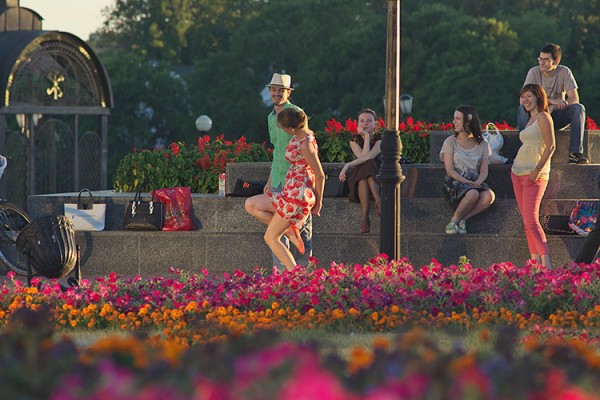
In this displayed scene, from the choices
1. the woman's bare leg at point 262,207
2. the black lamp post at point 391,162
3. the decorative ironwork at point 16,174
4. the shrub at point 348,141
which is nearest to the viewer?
the woman's bare leg at point 262,207

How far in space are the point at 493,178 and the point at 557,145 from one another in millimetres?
1045

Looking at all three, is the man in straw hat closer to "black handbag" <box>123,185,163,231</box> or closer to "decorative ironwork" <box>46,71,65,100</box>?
"black handbag" <box>123,185,163,231</box>

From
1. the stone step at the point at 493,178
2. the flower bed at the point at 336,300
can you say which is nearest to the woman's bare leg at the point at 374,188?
the stone step at the point at 493,178

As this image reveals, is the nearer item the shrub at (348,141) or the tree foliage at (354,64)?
the shrub at (348,141)

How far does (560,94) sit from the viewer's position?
572 inches

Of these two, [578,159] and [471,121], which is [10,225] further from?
[578,159]

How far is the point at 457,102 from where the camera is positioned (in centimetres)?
4703

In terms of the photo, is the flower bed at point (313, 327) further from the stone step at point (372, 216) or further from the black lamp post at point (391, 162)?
the stone step at point (372, 216)

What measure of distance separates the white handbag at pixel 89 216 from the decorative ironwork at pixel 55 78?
15.1 metres

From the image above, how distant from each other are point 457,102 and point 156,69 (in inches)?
666

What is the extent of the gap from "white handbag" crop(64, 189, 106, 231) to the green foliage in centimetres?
124

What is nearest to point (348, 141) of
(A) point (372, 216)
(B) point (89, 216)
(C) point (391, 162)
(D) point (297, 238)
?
(A) point (372, 216)

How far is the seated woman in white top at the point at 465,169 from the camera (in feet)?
45.1

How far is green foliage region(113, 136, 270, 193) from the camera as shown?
16.1 m
